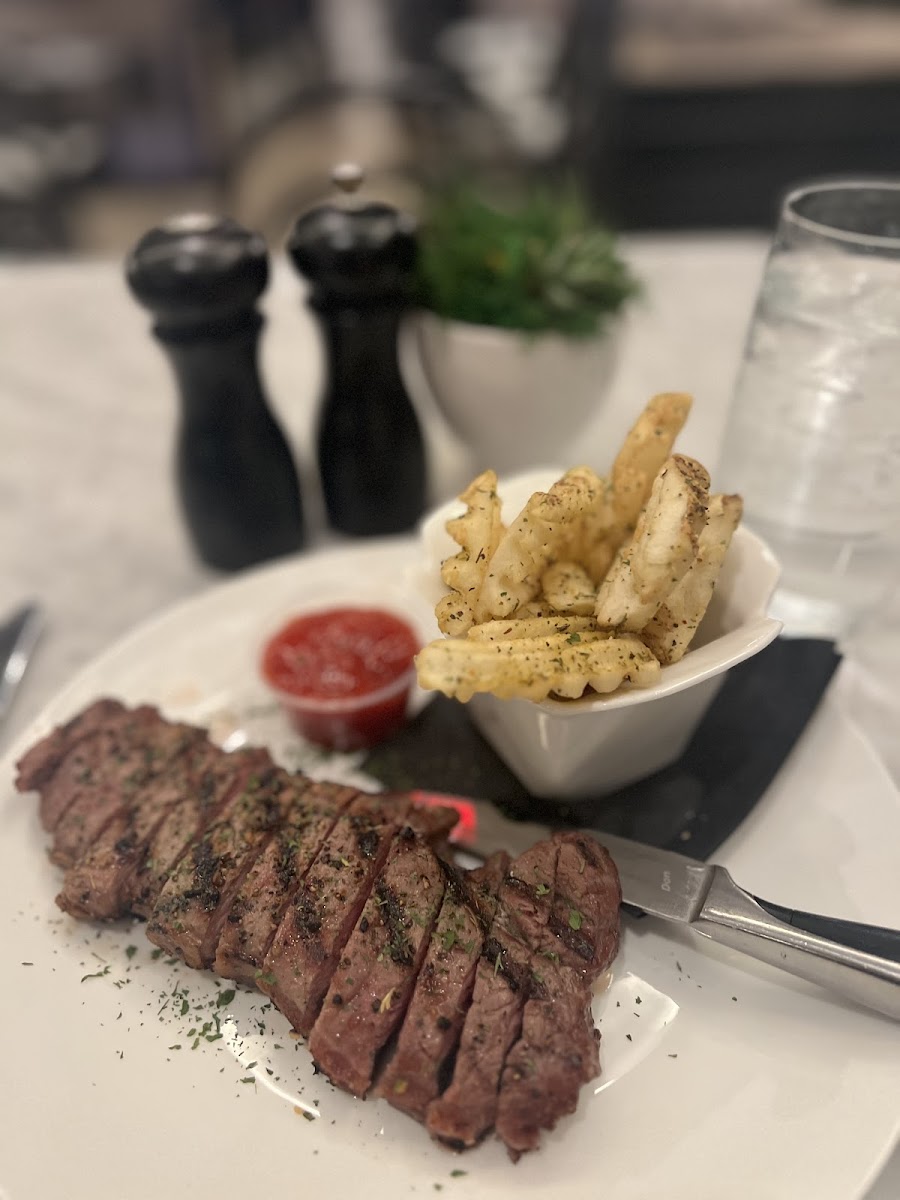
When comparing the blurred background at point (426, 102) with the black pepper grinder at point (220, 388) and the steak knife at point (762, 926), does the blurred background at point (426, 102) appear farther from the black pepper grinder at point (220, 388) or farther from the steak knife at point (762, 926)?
the steak knife at point (762, 926)

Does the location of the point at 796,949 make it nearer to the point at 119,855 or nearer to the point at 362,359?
the point at 119,855

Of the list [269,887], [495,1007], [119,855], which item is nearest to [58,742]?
[119,855]

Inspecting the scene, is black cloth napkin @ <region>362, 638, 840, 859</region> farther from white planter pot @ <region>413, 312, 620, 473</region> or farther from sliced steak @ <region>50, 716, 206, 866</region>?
white planter pot @ <region>413, 312, 620, 473</region>

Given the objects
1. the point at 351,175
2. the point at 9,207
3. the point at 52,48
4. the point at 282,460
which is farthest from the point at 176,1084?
the point at 52,48

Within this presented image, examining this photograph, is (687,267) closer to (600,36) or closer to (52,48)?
(600,36)

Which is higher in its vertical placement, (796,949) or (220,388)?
(220,388)

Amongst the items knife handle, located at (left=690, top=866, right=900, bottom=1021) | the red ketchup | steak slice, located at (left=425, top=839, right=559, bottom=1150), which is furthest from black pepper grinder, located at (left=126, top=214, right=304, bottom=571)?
knife handle, located at (left=690, top=866, right=900, bottom=1021)
